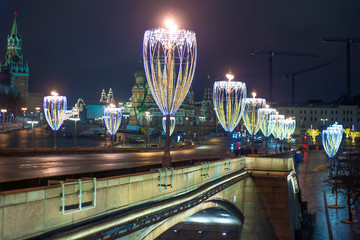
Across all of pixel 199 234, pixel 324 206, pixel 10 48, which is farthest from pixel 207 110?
pixel 199 234

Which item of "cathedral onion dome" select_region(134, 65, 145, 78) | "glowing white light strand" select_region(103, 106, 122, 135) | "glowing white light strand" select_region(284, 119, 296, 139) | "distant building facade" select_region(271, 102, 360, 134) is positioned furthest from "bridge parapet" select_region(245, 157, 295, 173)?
"cathedral onion dome" select_region(134, 65, 145, 78)

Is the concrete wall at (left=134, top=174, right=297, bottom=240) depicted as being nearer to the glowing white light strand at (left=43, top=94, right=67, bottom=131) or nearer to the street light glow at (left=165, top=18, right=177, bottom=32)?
the street light glow at (left=165, top=18, right=177, bottom=32)

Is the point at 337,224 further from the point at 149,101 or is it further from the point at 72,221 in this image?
the point at 149,101

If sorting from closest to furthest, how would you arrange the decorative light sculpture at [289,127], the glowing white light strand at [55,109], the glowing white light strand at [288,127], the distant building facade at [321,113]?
1. the glowing white light strand at [55,109]
2. the glowing white light strand at [288,127]
3. the decorative light sculpture at [289,127]
4. the distant building facade at [321,113]

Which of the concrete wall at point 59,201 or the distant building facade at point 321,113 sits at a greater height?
the distant building facade at point 321,113

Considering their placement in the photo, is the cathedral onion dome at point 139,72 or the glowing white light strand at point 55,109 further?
the cathedral onion dome at point 139,72

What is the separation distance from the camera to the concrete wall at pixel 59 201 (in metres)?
7.36

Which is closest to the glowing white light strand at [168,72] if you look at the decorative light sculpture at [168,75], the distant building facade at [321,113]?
the decorative light sculpture at [168,75]

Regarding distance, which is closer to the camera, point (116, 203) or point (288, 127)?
point (116, 203)

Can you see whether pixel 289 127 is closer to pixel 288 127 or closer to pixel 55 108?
pixel 288 127

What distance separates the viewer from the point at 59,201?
850cm

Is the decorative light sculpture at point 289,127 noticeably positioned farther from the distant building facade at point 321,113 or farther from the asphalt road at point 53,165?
the asphalt road at point 53,165

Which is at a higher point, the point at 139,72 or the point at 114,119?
the point at 139,72

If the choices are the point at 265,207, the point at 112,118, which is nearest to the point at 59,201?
the point at 265,207
